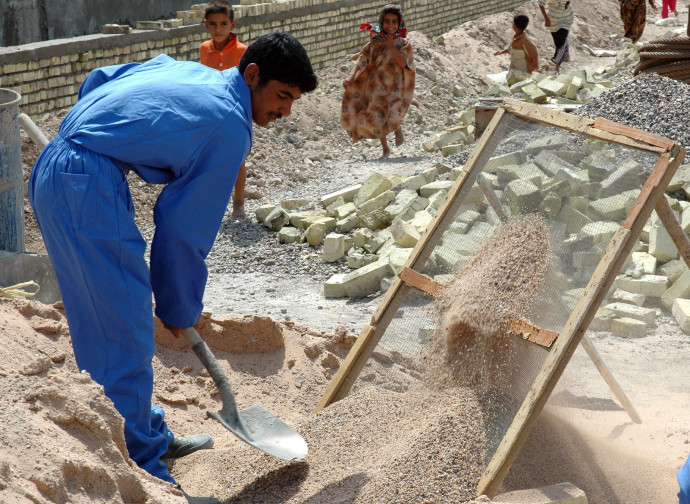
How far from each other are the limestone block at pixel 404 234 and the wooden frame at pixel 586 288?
2379mm

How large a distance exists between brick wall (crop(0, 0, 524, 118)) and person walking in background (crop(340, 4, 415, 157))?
260 cm

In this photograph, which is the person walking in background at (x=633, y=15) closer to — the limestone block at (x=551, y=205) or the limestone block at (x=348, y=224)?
the limestone block at (x=348, y=224)

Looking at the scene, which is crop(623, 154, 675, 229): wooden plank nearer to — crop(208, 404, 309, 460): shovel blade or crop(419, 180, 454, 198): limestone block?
crop(208, 404, 309, 460): shovel blade

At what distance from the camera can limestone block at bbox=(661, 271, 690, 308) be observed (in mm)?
4883

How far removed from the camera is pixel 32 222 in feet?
22.4

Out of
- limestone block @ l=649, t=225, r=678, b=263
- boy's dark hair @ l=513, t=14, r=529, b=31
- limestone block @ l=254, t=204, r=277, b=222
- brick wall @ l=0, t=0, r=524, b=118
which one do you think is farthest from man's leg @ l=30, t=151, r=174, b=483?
boy's dark hair @ l=513, t=14, r=529, b=31

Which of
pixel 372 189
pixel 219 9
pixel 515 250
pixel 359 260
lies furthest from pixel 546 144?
pixel 219 9

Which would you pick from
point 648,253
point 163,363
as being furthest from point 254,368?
point 648,253

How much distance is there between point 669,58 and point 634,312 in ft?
15.0

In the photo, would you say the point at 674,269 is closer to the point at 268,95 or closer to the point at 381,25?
the point at 268,95

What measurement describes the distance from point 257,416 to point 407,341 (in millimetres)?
833

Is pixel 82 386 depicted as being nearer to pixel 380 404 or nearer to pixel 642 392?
pixel 380 404

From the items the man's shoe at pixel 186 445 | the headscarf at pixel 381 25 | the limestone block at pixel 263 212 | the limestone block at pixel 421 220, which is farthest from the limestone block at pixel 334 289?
the headscarf at pixel 381 25

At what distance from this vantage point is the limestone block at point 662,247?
17.6ft
